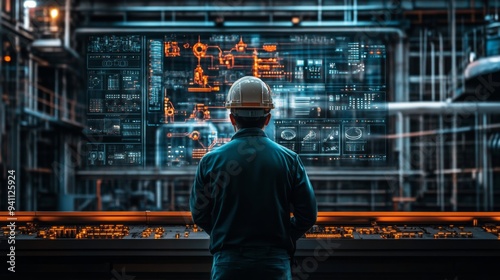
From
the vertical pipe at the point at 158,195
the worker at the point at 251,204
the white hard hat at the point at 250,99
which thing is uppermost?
the white hard hat at the point at 250,99

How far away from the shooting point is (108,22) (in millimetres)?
8133

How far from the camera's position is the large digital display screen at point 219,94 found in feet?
12.0

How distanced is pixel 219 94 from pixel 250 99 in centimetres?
128

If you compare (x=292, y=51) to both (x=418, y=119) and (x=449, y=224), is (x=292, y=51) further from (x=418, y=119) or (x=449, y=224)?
(x=418, y=119)

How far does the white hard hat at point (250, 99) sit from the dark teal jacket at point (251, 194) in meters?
0.09

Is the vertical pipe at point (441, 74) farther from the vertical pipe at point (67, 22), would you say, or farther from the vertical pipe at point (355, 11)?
the vertical pipe at point (67, 22)

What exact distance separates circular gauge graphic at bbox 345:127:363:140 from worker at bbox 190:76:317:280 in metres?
1.37

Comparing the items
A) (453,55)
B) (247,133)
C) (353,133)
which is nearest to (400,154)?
(453,55)

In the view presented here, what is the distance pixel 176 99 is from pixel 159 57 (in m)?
0.31

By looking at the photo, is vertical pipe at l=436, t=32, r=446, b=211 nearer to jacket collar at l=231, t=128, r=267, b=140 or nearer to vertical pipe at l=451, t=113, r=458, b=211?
vertical pipe at l=451, t=113, r=458, b=211

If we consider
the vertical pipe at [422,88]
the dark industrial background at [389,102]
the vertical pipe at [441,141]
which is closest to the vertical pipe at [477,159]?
the dark industrial background at [389,102]

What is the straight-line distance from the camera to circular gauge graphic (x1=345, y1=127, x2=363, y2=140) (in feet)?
12.0

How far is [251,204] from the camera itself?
7.27ft

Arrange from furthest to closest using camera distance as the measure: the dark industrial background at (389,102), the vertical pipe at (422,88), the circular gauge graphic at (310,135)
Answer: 1. the vertical pipe at (422,88)
2. the dark industrial background at (389,102)
3. the circular gauge graphic at (310,135)
